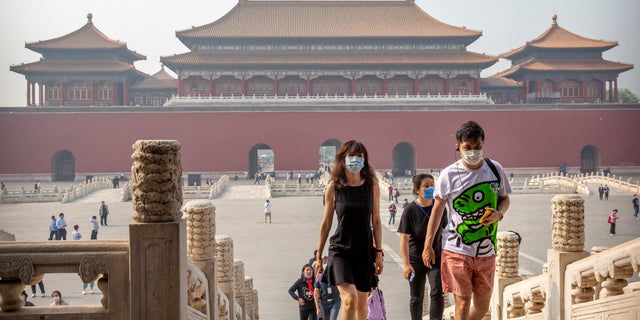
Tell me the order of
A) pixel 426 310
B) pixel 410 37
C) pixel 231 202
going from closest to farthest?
1. pixel 426 310
2. pixel 231 202
3. pixel 410 37

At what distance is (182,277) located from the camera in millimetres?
2869

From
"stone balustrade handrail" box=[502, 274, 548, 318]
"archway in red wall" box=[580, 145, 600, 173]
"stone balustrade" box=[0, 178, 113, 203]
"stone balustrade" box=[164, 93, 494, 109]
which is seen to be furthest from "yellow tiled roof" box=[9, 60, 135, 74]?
"stone balustrade handrail" box=[502, 274, 548, 318]

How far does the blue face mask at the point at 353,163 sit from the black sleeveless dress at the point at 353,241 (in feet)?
0.36

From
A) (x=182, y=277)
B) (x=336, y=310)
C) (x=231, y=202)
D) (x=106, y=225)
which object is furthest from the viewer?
(x=231, y=202)

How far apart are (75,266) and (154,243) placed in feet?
1.39

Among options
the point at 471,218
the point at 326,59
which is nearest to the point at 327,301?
the point at 471,218

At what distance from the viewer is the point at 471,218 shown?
318 cm

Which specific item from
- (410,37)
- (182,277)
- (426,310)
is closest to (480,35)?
(410,37)

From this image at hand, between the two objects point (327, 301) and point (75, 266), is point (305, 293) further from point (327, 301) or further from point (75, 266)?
point (75, 266)

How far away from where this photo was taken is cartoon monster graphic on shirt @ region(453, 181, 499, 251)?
3.18 m

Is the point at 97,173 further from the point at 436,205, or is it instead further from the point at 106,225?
the point at 436,205

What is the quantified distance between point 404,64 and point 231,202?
14624 mm

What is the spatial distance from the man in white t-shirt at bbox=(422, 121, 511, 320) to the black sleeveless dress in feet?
1.49

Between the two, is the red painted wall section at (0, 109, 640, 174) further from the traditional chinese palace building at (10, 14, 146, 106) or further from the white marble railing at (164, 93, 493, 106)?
the traditional chinese palace building at (10, 14, 146, 106)
